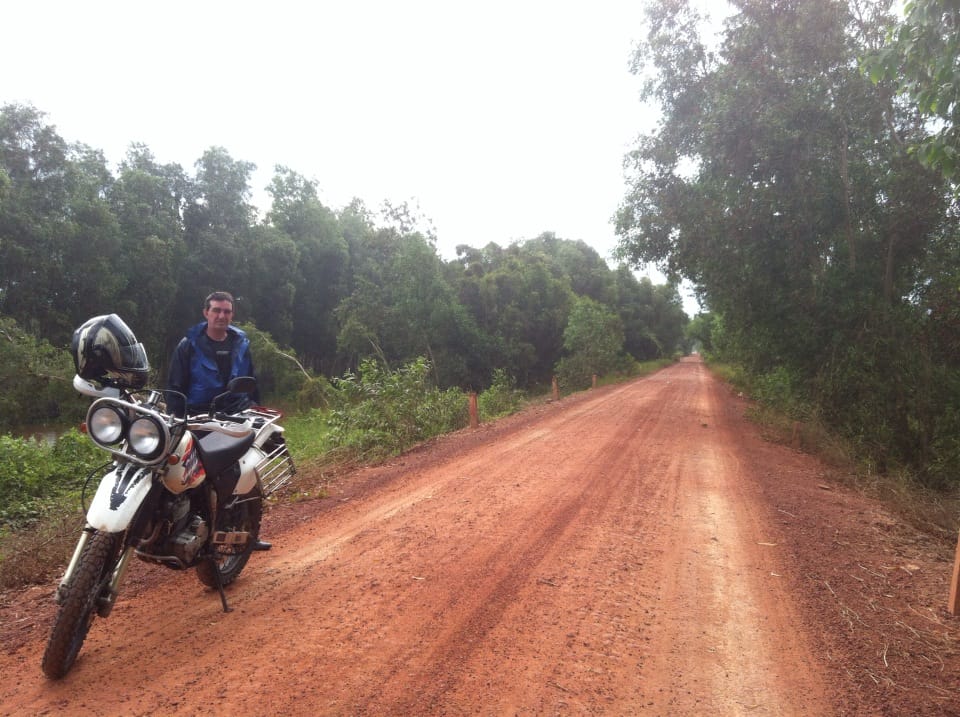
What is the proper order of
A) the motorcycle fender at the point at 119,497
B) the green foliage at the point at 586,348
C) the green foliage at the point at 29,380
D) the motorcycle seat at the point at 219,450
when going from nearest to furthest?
the motorcycle fender at the point at 119,497
the motorcycle seat at the point at 219,450
the green foliage at the point at 29,380
the green foliage at the point at 586,348

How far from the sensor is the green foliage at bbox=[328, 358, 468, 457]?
9289 millimetres

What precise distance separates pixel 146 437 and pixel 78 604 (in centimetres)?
76

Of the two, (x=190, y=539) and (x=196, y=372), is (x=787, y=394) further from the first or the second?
(x=190, y=539)

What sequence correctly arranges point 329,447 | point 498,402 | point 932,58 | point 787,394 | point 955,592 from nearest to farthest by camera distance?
point 955,592 → point 932,58 → point 329,447 → point 787,394 → point 498,402

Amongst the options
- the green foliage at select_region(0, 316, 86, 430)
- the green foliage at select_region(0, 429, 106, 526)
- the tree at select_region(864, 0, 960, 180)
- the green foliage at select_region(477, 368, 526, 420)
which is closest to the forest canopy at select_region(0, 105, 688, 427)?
the green foliage at select_region(0, 316, 86, 430)

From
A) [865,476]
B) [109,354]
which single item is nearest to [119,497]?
[109,354]

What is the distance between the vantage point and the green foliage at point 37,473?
7.60 meters

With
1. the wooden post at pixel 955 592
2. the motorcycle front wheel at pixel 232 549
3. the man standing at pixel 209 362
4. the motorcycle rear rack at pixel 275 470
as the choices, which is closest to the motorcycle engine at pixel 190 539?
the motorcycle front wheel at pixel 232 549

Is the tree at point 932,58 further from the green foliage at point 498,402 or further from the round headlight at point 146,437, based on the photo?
the green foliage at point 498,402

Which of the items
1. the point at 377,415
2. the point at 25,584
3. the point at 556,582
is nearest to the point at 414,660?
the point at 556,582

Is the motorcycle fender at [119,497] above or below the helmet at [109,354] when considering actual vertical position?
below

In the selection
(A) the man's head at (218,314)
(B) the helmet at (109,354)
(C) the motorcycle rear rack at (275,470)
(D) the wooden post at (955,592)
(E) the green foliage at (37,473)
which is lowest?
(E) the green foliage at (37,473)

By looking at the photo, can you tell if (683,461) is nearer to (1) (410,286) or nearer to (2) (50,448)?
(2) (50,448)

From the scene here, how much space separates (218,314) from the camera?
12.9ft
